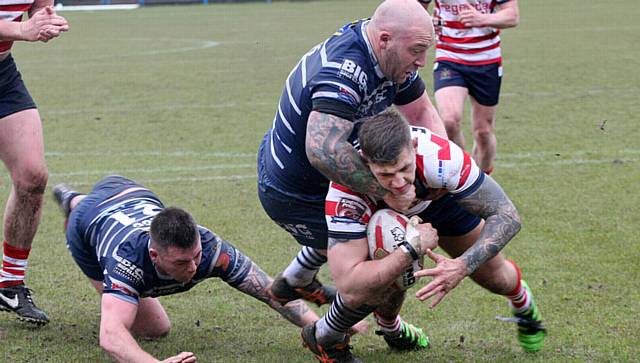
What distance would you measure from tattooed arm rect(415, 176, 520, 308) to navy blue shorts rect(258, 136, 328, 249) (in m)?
0.82

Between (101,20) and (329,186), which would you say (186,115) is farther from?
(101,20)

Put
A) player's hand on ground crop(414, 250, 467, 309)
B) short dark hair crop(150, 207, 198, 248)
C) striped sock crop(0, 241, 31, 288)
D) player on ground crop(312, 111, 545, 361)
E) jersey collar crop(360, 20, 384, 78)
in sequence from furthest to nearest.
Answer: striped sock crop(0, 241, 31, 288)
short dark hair crop(150, 207, 198, 248)
jersey collar crop(360, 20, 384, 78)
player on ground crop(312, 111, 545, 361)
player's hand on ground crop(414, 250, 467, 309)

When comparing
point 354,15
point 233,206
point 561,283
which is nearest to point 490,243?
point 561,283

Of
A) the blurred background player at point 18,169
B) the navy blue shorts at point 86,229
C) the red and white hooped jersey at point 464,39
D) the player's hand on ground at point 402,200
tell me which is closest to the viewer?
the player's hand on ground at point 402,200

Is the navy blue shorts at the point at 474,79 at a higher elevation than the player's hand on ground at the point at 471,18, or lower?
lower

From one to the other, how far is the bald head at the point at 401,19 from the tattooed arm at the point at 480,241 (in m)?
0.78

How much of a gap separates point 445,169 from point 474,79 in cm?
412

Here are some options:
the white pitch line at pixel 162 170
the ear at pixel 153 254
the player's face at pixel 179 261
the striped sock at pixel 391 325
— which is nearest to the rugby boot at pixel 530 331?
the striped sock at pixel 391 325

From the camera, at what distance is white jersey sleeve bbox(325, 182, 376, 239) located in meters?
4.69

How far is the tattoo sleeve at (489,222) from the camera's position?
14.6 feet

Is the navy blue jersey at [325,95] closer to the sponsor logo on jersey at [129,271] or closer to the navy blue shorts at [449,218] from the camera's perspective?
the navy blue shorts at [449,218]

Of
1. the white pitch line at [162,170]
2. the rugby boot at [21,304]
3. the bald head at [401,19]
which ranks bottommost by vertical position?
the white pitch line at [162,170]

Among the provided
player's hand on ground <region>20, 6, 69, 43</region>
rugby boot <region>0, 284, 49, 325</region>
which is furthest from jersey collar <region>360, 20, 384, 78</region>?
rugby boot <region>0, 284, 49, 325</region>

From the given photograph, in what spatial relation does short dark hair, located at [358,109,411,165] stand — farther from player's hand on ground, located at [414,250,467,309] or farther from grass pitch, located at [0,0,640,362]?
grass pitch, located at [0,0,640,362]
